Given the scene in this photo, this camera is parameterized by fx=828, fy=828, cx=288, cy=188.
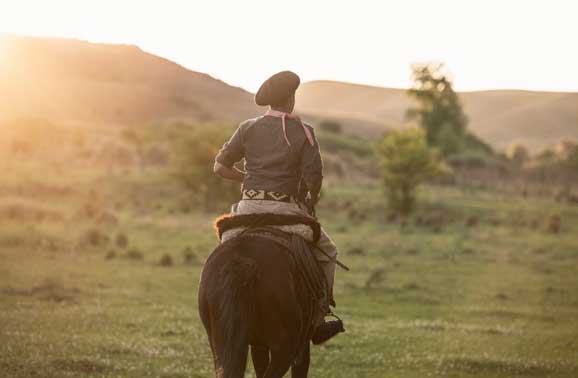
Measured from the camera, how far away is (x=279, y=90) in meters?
7.57

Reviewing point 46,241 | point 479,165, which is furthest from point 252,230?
point 479,165

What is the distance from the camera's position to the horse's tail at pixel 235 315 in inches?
254

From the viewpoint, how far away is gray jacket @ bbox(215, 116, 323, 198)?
24.1 ft

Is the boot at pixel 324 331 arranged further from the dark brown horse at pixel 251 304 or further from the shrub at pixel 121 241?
the shrub at pixel 121 241

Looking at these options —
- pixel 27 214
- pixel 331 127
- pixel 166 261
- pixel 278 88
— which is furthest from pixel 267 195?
pixel 331 127

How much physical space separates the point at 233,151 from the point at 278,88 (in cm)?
71

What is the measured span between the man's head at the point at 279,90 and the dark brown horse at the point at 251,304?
135 centimetres

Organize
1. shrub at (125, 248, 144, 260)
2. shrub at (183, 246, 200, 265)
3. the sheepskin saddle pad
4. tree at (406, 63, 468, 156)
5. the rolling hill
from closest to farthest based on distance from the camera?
the sheepskin saddle pad
shrub at (183, 246, 200, 265)
shrub at (125, 248, 144, 260)
tree at (406, 63, 468, 156)
the rolling hill

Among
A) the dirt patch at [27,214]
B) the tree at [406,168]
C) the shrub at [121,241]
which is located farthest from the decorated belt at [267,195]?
the tree at [406,168]

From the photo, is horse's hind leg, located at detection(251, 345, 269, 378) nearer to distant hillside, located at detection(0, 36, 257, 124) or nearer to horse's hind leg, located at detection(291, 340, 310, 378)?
horse's hind leg, located at detection(291, 340, 310, 378)

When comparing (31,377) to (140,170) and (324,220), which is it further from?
(140,170)

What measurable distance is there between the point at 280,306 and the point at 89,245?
21.7m

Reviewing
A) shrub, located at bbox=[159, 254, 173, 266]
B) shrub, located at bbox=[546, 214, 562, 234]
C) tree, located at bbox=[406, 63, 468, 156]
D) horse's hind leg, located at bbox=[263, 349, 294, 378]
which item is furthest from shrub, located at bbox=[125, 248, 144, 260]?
tree, located at bbox=[406, 63, 468, 156]

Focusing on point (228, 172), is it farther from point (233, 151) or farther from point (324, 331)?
point (324, 331)
